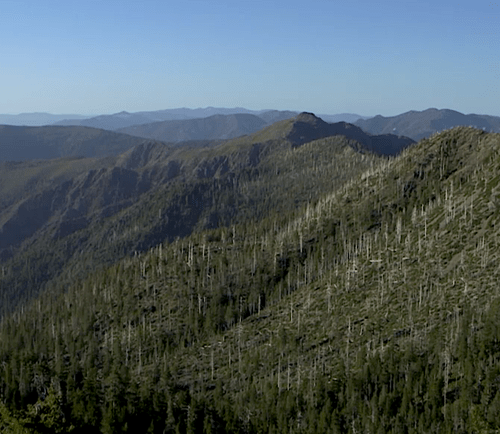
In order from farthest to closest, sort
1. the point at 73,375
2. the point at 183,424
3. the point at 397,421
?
the point at 73,375 → the point at 183,424 → the point at 397,421

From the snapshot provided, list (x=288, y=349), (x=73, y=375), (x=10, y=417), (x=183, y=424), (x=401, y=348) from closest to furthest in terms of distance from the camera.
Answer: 1. (x=10, y=417)
2. (x=183, y=424)
3. (x=401, y=348)
4. (x=288, y=349)
5. (x=73, y=375)

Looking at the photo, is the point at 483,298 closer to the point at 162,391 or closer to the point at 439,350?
the point at 439,350

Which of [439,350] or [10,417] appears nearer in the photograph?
[10,417]

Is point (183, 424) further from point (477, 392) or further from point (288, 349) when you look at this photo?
point (477, 392)

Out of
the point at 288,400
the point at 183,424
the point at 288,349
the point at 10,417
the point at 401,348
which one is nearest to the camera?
the point at 10,417

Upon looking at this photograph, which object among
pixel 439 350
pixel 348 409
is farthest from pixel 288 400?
pixel 439 350

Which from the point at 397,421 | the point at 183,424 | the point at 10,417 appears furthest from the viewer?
the point at 183,424

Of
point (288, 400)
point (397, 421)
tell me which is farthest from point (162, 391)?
point (397, 421)

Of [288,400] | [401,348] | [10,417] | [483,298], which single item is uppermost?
[10,417]

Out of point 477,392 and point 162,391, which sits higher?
point 477,392
